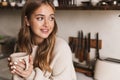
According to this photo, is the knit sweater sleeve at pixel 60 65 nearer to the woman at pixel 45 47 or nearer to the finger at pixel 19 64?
the woman at pixel 45 47

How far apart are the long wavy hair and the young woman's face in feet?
0.08

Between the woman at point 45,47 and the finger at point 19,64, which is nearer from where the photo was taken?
the finger at point 19,64

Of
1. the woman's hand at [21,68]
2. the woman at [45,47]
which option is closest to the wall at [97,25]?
the woman at [45,47]

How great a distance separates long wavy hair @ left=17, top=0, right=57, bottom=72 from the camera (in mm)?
1041

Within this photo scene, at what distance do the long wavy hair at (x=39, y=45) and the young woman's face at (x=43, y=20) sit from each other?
2 cm

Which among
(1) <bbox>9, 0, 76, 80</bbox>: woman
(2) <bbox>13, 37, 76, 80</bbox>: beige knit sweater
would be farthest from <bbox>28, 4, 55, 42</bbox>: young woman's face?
(2) <bbox>13, 37, 76, 80</bbox>: beige knit sweater

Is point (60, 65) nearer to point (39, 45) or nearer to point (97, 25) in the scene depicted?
point (39, 45)

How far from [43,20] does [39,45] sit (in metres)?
0.16

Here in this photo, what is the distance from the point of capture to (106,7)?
1.45 meters

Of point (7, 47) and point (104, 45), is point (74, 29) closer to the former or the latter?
point (104, 45)

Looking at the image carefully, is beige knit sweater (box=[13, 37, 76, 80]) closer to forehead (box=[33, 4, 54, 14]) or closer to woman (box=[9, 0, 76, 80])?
woman (box=[9, 0, 76, 80])

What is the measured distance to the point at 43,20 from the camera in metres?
1.02

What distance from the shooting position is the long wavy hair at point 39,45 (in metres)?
1.04

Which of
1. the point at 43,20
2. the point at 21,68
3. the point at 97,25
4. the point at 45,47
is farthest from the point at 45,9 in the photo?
the point at 97,25
